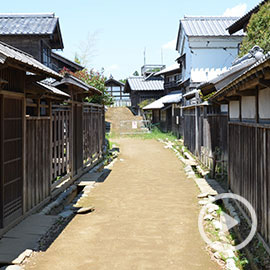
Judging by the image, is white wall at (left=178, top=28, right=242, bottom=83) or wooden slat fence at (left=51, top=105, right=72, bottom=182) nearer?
wooden slat fence at (left=51, top=105, right=72, bottom=182)

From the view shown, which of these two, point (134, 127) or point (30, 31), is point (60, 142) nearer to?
point (30, 31)

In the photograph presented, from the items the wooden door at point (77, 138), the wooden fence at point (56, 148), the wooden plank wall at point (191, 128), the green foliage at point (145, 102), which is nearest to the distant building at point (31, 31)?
the wooden fence at point (56, 148)

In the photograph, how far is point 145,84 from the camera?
46.5 m

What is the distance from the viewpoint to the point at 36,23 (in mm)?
19203

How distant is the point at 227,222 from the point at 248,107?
241cm

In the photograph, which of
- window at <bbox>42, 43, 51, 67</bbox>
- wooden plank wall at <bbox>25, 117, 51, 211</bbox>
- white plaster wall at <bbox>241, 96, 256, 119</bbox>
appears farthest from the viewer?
window at <bbox>42, 43, 51, 67</bbox>

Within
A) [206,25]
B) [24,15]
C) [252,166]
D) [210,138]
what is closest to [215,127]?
[210,138]

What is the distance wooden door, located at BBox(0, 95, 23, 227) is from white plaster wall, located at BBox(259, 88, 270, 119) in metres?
4.40

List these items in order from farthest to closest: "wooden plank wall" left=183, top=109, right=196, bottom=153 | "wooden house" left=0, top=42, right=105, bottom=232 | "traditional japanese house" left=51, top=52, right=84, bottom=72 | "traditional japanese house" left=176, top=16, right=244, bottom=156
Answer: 1. "traditional japanese house" left=176, top=16, right=244, bottom=156
2. "traditional japanese house" left=51, top=52, right=84, bottom=72
3. "wooden plank wall" left=183, top=109, right=196, bottom=153
4. "wooden house" left=0, top=42, right=105, bottom=232

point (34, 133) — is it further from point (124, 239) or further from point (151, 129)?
Answer: point (151, 129)

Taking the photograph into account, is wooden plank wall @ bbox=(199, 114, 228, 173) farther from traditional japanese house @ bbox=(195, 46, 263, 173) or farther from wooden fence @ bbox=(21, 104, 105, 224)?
wooden fence @ bbox=(21, 104, 105, 224)

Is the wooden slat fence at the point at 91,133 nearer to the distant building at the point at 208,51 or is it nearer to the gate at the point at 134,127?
the distant building at the point at 208,51

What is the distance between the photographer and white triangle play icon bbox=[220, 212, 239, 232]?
6681mm

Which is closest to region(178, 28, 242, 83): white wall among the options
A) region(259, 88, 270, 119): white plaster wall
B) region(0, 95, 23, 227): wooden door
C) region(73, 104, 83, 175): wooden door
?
region(73, 104, 83, 175): wooden door
